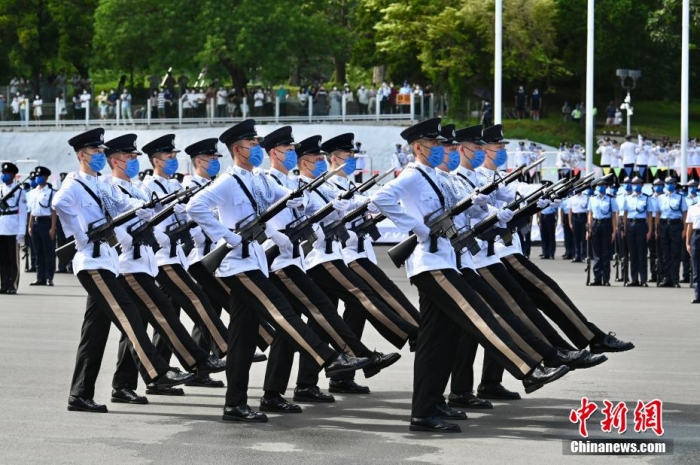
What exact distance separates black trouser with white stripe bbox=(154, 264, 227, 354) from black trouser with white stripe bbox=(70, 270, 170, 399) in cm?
Answer: 115

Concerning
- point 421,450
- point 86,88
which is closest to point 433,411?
point 421,450

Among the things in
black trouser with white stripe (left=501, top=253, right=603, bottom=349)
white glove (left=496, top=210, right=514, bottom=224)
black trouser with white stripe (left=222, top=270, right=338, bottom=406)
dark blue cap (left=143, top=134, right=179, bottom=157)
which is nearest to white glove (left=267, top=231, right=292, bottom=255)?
black trouser with white stripe (left=222, top=270, right=338, bottom=406)

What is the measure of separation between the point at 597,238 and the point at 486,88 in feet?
112

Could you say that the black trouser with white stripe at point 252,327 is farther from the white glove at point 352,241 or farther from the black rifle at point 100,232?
the white glove at point 352,241

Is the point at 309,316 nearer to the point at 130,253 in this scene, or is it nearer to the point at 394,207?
the point at 394,207

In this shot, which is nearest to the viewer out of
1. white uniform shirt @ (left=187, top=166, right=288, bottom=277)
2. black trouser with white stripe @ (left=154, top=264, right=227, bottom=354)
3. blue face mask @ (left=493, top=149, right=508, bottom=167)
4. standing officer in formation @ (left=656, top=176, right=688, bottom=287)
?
white uniform shirt @ (left=187, top=166, right=288, bottom=277)

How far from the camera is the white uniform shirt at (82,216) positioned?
10805mm

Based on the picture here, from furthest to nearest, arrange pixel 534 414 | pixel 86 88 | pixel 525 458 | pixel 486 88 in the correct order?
pixel 486 88, pixel 86 88, pixel 534 414, pixel 525 458

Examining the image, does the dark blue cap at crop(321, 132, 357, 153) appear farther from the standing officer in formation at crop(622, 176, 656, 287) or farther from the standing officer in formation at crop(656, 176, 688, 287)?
the standing officer in formation at crop(622, 176, 656, 287)

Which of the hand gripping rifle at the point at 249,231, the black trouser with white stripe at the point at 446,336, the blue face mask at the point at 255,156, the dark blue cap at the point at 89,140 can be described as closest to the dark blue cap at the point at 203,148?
the dark blue cap at the point at 89,140

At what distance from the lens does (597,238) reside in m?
25.3

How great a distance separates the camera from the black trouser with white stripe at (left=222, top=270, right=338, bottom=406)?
33.5 feet

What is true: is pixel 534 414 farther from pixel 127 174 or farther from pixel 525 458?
pixel 127 174

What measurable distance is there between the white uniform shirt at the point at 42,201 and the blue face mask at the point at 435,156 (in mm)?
14998
